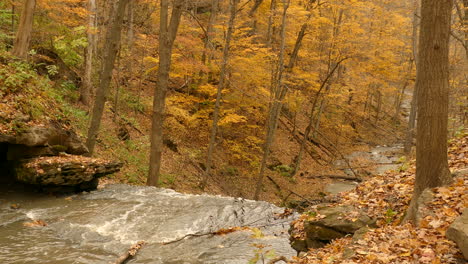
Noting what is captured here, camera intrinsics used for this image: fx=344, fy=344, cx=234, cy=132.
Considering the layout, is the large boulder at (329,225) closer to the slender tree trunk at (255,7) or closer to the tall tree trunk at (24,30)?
the tall tree trunk at (24,30)

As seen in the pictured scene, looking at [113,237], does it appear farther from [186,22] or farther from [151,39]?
[186,22]

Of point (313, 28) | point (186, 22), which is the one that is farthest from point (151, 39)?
point (313, 28)

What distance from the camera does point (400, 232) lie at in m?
4.84

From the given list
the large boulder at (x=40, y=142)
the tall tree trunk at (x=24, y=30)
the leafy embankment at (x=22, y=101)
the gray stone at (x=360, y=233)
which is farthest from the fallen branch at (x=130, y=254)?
the tall tree trunk at (x=24, y=30)

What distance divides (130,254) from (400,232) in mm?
4507

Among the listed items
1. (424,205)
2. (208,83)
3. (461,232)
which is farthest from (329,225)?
(208,83)

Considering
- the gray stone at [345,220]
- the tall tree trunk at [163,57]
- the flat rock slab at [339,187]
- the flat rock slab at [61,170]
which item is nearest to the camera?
the gray stone at [345,220]

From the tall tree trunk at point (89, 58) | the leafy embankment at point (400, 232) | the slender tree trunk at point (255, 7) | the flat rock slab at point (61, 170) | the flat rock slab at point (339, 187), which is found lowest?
the flat rock slab at point (339, 187)

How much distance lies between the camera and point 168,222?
8094mm

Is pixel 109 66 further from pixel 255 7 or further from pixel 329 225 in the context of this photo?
pixel 255 7

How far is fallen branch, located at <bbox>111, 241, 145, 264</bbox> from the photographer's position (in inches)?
233

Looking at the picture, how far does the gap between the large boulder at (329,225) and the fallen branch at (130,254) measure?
2.96 metres

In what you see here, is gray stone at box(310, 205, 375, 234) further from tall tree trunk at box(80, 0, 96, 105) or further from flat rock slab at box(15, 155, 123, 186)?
tall tree trunk at box(80, 0, 96, 105)

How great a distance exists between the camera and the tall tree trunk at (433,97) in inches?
198
